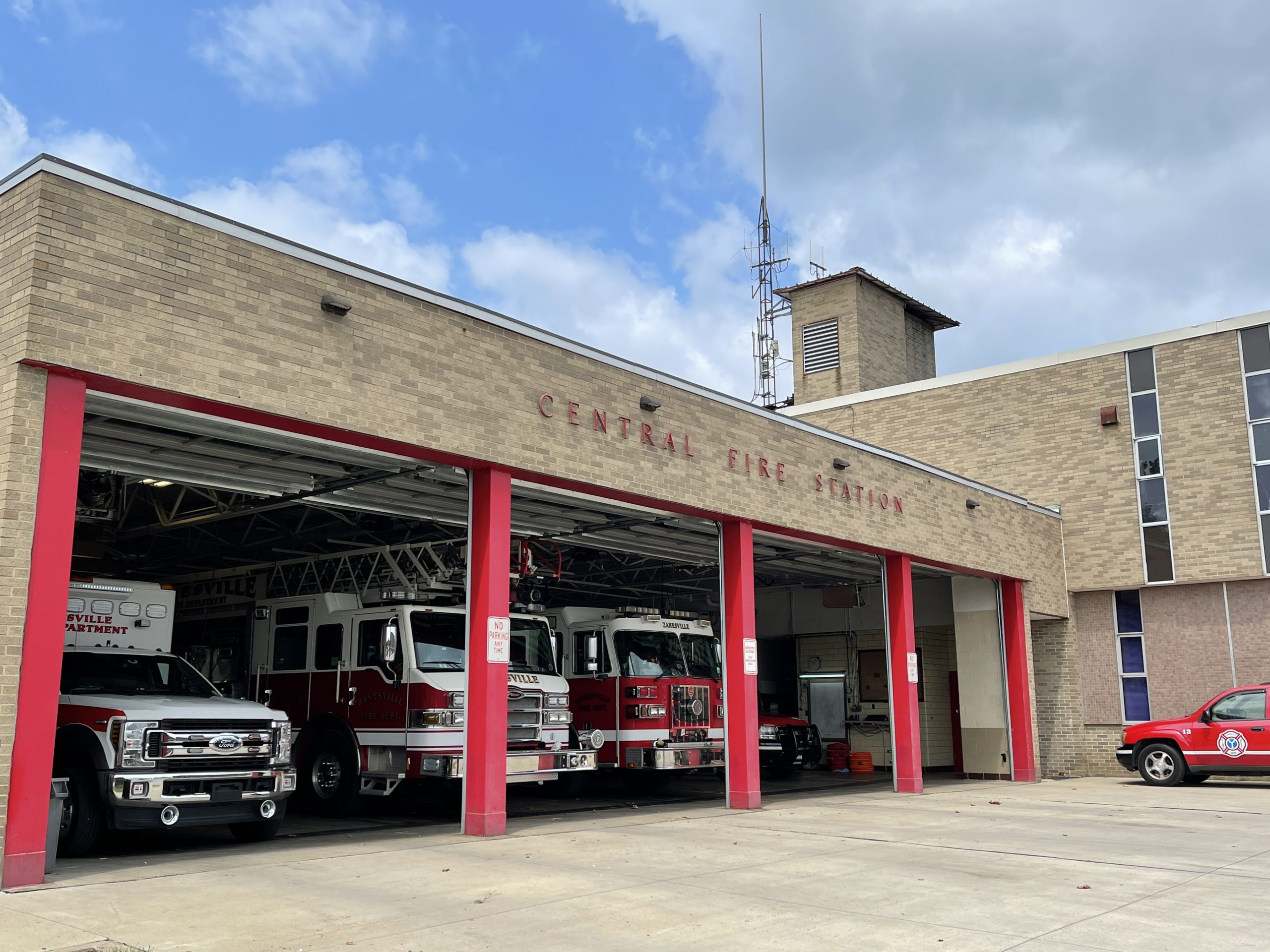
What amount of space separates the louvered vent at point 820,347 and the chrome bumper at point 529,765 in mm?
21164

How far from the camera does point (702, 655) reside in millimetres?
18750

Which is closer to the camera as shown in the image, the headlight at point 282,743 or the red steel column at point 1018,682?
the headlight at point 282,743

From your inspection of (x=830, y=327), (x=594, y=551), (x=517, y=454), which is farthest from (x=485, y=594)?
(x=830, y=327)

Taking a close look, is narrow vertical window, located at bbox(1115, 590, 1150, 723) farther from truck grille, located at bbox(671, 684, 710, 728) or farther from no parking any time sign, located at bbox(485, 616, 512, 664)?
no parking any time sign, located at bbox(485, 616, 512, 664)

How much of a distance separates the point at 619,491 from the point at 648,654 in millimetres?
4954

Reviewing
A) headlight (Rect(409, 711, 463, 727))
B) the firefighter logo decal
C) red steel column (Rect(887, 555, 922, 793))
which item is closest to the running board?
headlight (Rect(409, 711, 463, 727))

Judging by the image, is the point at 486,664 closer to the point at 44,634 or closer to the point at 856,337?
the point at 44,634

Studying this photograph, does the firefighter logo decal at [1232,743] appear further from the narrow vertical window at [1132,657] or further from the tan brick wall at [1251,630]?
the narrow vertical window at [1132,657]

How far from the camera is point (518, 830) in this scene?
12281 mm

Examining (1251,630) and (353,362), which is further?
(1251,630)

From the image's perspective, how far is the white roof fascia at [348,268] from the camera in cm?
912

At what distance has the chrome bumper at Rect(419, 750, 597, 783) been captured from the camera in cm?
1306

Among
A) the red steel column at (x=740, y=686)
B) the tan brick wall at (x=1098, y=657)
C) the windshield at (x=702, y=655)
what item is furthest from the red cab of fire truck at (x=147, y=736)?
the tan brick wall at (x=1098, y=657)

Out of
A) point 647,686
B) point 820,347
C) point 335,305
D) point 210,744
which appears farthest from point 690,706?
point 820,347
